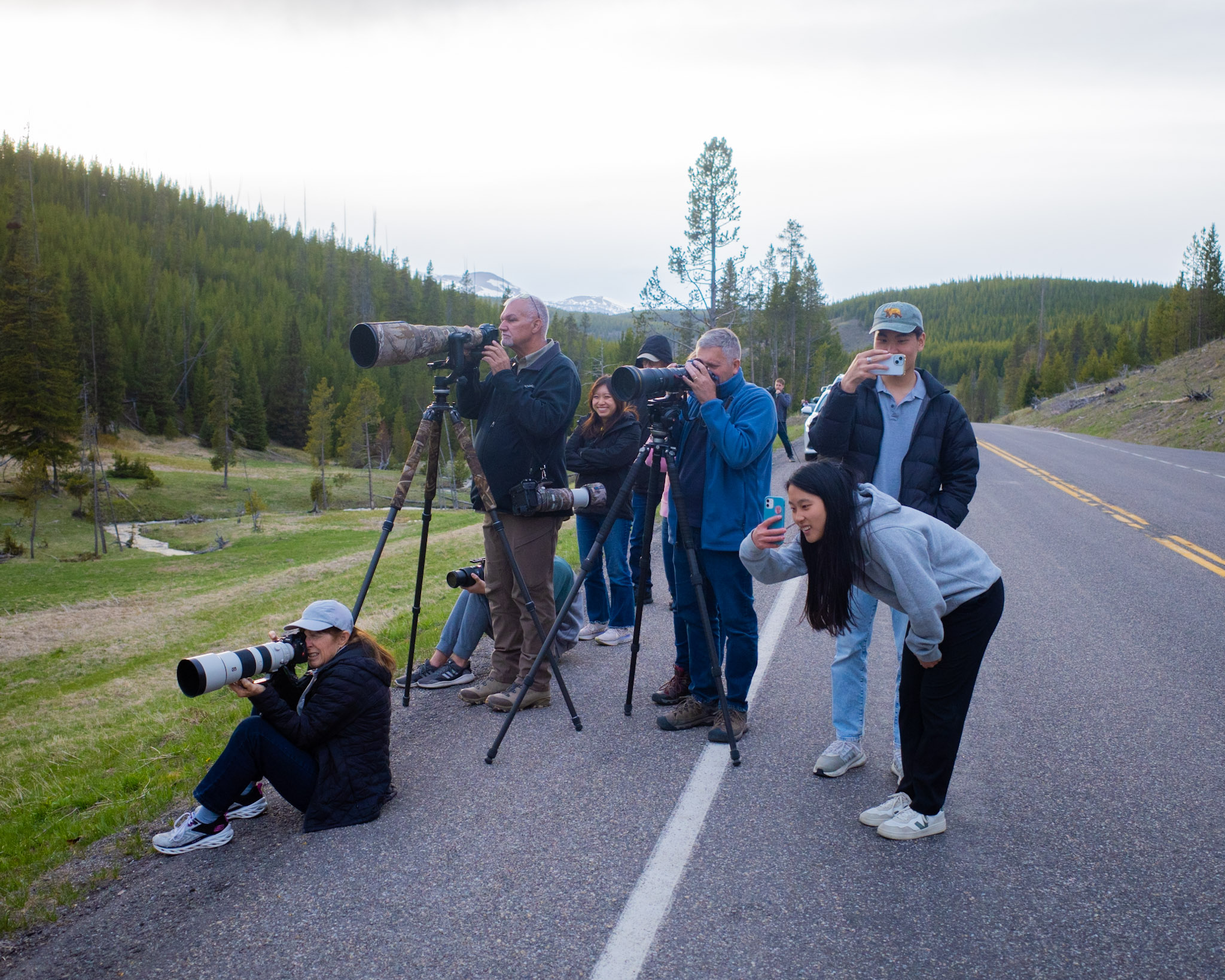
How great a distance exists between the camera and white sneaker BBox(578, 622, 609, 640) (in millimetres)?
6500

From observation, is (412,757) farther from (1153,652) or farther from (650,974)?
(1153,652)

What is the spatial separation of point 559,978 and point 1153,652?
5250mm

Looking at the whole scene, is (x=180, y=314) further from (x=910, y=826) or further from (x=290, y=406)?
(x=910, y=826)

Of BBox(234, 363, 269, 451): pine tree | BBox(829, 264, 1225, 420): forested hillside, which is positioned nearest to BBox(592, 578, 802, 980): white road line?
Result: BBox(829, 264, 1225, 420): forested hillside

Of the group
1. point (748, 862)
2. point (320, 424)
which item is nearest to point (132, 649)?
point (748, 862)

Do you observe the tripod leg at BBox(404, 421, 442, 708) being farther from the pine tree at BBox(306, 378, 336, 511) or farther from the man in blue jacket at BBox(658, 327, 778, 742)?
the pine tree at BBox(306, 378, 336, 511)

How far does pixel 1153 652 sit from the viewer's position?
5.80 m

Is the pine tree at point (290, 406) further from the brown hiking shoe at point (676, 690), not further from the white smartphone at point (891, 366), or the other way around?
the white smartphone at point (891, 366)

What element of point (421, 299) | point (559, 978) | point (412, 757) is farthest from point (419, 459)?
point (421, 299)

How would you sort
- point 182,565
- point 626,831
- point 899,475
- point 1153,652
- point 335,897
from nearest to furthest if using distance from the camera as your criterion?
1. point 335,897
2. point 626,831
3. point 899,475
4. point 1153,652
5. point 182,565

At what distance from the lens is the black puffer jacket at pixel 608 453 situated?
257 inches

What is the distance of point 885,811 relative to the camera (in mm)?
3479

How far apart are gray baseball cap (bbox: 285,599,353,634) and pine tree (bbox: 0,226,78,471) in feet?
176

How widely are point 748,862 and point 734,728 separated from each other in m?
1.20
